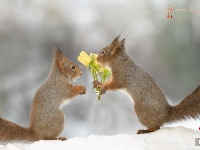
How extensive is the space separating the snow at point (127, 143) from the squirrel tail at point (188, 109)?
11cm

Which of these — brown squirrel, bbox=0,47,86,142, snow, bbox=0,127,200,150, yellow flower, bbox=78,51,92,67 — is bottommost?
snow, bbox=0,127,200,150

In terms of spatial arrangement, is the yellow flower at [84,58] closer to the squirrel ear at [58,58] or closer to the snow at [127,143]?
the squirrel ear at [58,58]

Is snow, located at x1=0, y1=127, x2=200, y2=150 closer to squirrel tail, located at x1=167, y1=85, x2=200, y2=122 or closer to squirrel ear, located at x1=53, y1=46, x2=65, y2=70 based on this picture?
squirrel tail, located at x1=167, y1=85, x2=200, y2=122

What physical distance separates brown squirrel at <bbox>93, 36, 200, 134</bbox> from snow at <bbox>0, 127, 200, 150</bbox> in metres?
0.10

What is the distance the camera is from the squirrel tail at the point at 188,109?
2371mm

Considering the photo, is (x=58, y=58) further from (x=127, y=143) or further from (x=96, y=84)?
(x=127, y=143)

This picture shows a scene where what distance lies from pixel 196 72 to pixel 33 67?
97 cm

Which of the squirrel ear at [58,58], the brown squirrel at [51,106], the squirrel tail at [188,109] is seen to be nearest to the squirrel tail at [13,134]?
the brown squirrel at [51,106]

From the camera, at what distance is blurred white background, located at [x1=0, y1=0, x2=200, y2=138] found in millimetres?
2973

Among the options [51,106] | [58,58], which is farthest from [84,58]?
[51,106]

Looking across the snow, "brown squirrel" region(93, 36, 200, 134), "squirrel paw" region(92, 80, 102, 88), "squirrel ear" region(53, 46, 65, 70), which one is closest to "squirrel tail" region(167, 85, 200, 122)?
"brown squirrel" region(93, 36, 200, 134)

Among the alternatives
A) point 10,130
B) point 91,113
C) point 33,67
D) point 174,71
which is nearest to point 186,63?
point 174,71

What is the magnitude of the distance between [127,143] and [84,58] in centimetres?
48

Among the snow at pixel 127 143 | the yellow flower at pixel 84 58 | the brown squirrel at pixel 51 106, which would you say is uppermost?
the yellow flower at pixel 84 58
